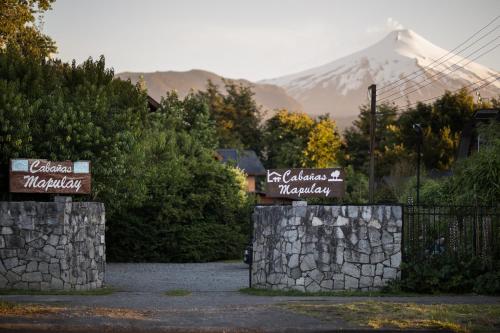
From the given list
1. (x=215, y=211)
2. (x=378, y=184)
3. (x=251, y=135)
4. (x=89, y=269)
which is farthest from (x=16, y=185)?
(x=251, y=135)

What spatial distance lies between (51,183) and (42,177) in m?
0.28

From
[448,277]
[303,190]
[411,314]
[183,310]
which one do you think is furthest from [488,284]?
[183,310]

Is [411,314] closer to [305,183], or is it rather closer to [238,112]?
→ [305,183]

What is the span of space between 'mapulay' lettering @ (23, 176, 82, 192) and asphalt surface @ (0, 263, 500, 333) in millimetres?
3072

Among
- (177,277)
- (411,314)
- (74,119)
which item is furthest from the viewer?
(177,277)

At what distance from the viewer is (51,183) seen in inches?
864

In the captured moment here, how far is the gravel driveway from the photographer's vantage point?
24.2 metres

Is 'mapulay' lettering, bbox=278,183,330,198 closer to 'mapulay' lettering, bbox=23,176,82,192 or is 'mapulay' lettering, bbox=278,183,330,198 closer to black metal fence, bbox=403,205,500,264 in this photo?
black metal fence, bbox=403,205,500,264

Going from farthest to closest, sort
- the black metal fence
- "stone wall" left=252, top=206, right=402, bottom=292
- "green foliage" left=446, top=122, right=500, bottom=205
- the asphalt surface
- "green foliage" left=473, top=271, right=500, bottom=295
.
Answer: "green foliage" left=446, top=122, right=500, bottom=205 < "stone wall" left=252, top=206, right=402, bottom=292 < the black metal fence < "green foliage" left=473, top=271, right=500, bottom=295 < the asphalt surface

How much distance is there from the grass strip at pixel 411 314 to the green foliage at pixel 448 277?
2.69m

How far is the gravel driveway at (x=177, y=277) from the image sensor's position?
24.2 meters

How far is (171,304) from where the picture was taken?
18.5m

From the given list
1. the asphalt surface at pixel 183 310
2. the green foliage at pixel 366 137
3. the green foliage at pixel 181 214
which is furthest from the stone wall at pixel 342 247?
the green foliage at pixel 366 137

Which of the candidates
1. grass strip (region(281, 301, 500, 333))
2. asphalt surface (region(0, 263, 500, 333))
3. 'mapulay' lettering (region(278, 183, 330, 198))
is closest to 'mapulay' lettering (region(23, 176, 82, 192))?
asphalt surface (region(0, 263, 500, 333))
